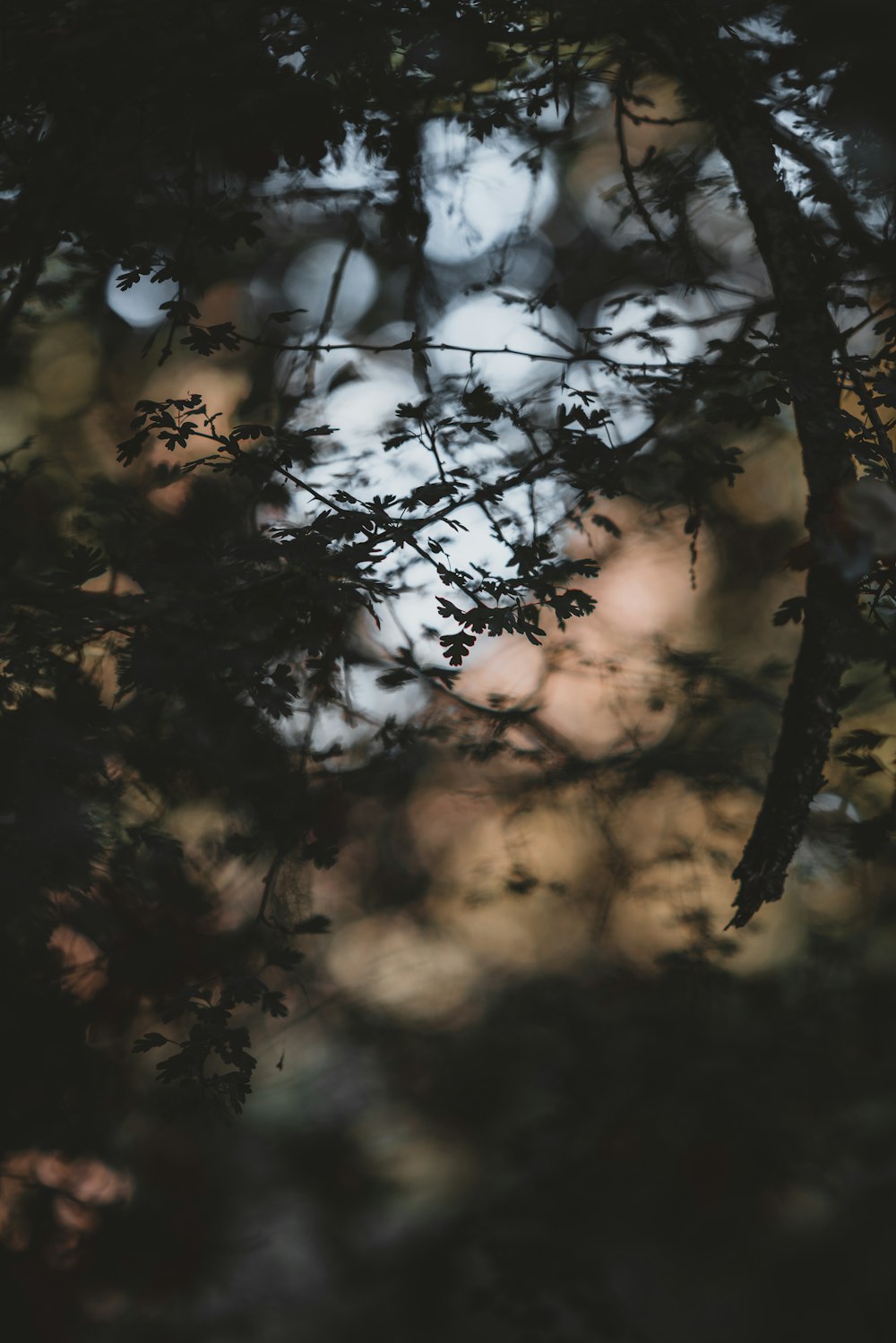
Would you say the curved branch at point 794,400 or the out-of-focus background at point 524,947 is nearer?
the curved branch at point 794,400

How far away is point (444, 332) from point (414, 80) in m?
0.58

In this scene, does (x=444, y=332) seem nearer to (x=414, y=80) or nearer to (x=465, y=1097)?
(x=414, y=80)

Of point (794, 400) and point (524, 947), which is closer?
point (794, 400)

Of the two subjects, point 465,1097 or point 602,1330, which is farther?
point 465,1097

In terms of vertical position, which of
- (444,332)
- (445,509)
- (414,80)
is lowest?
(445,509)

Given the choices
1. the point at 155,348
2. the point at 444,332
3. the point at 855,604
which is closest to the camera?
the point at 855,604

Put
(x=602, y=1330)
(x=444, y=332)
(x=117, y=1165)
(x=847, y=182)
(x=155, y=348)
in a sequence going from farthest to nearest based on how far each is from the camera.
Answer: (x=155, y=348) → (x=117, y=1165) → (x=444, y=332) → (x=602, y=1330) → (x=847, y=182)

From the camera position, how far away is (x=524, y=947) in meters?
2.71

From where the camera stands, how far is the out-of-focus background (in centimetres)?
178

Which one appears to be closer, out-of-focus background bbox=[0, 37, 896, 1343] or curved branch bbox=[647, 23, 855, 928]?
curved branch bbox=[647, 23, 855, 928]

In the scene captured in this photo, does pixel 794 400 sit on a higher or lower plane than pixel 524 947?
lower

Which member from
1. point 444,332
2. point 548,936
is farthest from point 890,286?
point 548,936

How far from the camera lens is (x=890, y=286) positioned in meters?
1.22

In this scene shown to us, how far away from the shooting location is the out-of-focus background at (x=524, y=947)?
1.78m
